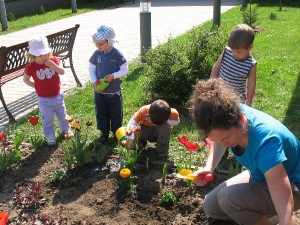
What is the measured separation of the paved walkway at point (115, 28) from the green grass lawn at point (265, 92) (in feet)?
2.30

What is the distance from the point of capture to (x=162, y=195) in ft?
11.3

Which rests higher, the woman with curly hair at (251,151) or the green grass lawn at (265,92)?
the woman with curly hair at (251,151)

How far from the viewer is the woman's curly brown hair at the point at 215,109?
2.17 meters

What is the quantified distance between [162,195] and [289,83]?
11.4ft

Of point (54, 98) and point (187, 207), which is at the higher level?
point (54, 98)

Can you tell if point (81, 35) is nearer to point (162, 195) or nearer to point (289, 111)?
point (289, 111)

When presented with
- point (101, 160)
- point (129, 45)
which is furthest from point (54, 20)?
point (101, 160)

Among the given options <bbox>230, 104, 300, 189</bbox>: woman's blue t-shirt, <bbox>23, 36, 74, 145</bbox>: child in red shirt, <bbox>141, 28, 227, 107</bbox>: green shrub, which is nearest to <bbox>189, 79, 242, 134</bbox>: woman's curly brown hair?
<bbox>230, 104, 300, 189</bbox>: woman's blue t-shirt

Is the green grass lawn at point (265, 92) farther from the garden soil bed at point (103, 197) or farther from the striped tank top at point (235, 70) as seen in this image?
the striped tank top at point (235, 70)

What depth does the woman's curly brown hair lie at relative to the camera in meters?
2.17

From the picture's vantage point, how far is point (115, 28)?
39.6ft

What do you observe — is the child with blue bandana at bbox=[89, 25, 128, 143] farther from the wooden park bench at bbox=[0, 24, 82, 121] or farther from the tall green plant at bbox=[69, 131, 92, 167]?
the wooden park bench at bbox=[0, 24, 82, 121]

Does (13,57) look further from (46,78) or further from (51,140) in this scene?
(51,140)

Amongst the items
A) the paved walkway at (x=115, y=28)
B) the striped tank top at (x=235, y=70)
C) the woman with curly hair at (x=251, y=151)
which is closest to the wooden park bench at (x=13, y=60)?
the paved walkway at (x=115, y=28)
